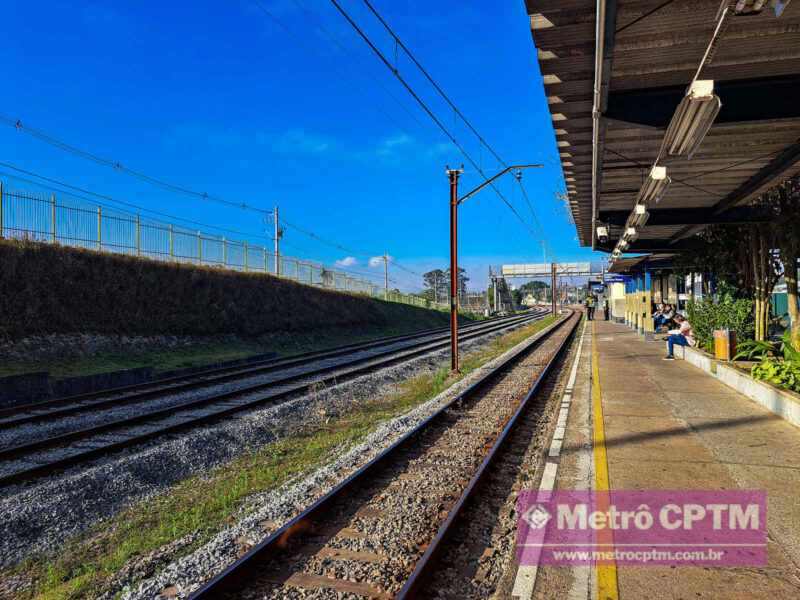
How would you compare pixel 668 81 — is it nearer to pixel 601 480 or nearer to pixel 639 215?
pixel 601 480

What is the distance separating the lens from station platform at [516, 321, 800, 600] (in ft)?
12.4

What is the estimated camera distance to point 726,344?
41.2 feet

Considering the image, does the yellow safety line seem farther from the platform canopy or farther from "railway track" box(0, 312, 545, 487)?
"railway track" box(0, 312, 545, 487)

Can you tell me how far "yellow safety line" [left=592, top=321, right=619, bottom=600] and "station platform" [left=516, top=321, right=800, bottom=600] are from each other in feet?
0.04

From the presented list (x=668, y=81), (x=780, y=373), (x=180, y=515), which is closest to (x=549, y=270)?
(x=780, y=373)

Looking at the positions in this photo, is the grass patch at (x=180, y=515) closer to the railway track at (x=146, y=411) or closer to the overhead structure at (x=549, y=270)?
the railway track at (x=146, y=411)

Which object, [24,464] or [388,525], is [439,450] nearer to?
[388,525]

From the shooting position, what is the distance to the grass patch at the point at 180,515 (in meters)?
4.61

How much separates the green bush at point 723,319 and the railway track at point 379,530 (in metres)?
8.95

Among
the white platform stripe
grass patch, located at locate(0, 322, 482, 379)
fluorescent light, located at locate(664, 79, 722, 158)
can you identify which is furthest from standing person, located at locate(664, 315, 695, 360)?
grass patch, located at locate(0, 322, 482, 379)

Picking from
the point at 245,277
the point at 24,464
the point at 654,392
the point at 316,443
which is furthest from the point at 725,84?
the point at 245,277

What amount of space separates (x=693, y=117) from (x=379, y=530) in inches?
204

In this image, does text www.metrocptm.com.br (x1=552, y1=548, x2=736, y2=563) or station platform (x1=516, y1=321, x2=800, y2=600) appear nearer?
station platform (x1=516, y1=321, x2=800, y2=600)

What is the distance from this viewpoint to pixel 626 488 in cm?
554
